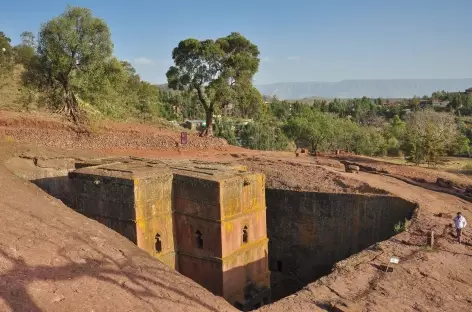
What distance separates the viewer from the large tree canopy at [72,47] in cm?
1936

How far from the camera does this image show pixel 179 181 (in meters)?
12.8

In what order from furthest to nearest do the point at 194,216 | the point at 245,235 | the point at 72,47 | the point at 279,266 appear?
the point at 72,47
the point at 279,266
the point at 245,235
the point at 194,216

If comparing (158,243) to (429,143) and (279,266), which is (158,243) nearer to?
(279,266)

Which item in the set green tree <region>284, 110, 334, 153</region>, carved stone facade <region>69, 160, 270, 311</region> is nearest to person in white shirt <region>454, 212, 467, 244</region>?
carved stone facade <region>69, 160, 270, 311</region>

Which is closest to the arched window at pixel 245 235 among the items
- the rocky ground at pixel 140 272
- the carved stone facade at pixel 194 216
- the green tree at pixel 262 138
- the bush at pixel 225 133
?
the carved stone facade at pixel 194 216

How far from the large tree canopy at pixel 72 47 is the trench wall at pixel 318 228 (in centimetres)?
1049

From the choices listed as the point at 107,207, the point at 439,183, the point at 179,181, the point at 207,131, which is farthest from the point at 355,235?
the point at 207,131

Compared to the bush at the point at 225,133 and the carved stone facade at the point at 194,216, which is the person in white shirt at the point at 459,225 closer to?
the carved stone facade at the point at 194,216

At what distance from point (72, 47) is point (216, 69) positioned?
7.70m

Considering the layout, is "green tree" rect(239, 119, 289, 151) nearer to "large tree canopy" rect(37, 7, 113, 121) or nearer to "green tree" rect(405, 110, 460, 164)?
"green tree" rect(405, 110, 460, 164)

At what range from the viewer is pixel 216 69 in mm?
24016

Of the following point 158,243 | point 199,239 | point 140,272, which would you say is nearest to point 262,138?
point 199,239

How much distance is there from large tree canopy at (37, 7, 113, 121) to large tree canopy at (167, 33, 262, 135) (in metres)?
4.69

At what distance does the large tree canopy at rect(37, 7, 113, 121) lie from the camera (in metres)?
19.4
